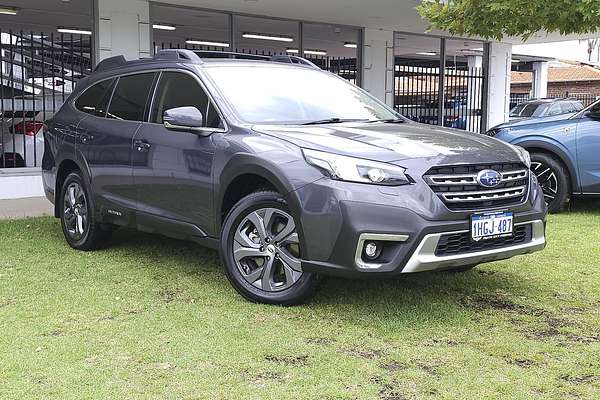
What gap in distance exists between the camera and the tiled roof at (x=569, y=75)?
39438 mm

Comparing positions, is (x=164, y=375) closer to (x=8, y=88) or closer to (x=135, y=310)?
(x=135, y=310)

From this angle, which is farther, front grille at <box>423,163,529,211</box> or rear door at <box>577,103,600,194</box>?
rear door at <box>577,103,600,194</box>

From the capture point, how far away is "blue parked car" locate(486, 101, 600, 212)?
26.9 feet

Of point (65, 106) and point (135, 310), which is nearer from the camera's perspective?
point (135, 310)

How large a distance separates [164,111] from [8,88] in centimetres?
579

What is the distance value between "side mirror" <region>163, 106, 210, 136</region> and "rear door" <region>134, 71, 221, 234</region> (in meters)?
0.07

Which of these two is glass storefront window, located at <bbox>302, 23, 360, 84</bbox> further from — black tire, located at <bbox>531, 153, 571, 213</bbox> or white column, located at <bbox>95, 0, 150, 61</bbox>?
black tire, located at <bbox>531, 153, 571, 213</bbox>

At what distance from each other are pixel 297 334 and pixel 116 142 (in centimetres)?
260

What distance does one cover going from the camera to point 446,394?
126 inches

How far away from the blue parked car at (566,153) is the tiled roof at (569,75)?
32.1 meters

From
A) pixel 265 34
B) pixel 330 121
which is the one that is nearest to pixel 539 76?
pixel 265 34

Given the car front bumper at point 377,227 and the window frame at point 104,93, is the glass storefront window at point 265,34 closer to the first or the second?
the window frame at point 104,93

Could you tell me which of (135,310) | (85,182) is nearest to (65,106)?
(85,182)

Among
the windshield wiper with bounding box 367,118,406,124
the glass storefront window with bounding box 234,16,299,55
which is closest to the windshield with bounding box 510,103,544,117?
the glass storefront window with bounding box 234,16,299,55
